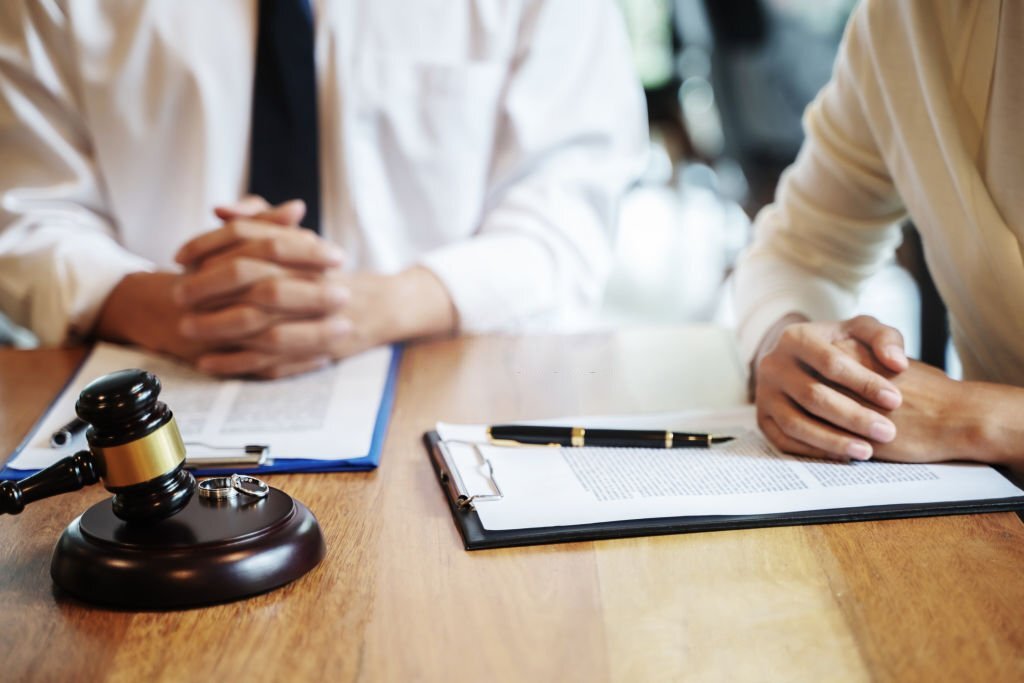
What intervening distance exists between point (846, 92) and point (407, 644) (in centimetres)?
72

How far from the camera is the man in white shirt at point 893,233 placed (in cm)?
73

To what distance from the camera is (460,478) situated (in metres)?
0.68

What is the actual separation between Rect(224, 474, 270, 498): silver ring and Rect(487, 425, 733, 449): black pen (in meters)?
0.21

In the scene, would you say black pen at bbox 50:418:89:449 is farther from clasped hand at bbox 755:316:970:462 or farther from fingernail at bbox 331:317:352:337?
clasped hand at bbox 755:316:970:462

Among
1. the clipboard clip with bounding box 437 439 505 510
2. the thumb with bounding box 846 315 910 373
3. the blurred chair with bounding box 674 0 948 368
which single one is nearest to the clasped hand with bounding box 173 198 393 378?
the clipboard clip with bounding box 437 439 505 510

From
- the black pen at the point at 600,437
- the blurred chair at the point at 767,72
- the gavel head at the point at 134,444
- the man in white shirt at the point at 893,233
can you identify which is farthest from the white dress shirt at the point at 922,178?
the blurred chair at the point at 767,72

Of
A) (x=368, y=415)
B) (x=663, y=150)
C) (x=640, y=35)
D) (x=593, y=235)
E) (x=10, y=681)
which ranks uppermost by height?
(x=10, y=681)

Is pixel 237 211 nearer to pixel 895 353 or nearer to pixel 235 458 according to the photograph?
pixel 235 458

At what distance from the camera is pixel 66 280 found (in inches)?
42.2

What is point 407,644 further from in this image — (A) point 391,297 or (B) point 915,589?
(A) point 391,297

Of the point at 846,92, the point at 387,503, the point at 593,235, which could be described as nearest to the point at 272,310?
the point at 387,503

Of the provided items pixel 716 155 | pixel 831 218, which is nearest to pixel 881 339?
pixel 831 218

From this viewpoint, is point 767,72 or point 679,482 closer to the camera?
point 679,482

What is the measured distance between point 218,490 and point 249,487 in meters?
0.02
